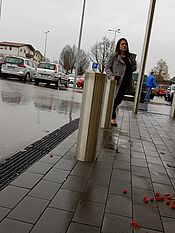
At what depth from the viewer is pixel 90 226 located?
238cm

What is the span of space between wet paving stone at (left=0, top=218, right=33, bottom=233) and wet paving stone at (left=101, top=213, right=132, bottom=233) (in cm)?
62

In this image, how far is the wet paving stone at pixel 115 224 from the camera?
236cm

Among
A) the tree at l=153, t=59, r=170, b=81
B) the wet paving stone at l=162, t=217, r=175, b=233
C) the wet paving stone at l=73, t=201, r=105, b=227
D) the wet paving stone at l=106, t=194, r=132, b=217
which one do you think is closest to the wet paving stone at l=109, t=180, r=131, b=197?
the wet paving stone at l=106, t=194, r=132, b=217

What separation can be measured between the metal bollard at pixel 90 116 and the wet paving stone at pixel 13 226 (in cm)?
186

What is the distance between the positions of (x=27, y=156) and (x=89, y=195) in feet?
4.53

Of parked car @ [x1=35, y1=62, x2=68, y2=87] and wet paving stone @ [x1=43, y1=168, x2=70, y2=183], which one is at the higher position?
parked car @ [x1=35, y1=62, x2=68, y2=87]

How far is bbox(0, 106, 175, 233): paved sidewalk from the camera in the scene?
2.39 m

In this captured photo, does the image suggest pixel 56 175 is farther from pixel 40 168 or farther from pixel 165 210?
pixel 165 210

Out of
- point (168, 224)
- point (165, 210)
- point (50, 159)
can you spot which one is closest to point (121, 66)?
point (50, 159)

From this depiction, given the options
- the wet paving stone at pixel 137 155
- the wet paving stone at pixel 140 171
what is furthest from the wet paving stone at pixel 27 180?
the wet paving stone at pixel 137 155

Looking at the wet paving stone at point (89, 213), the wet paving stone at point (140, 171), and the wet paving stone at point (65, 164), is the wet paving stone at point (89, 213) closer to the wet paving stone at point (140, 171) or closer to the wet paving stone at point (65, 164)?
the wet paving stone at point (65, 164)

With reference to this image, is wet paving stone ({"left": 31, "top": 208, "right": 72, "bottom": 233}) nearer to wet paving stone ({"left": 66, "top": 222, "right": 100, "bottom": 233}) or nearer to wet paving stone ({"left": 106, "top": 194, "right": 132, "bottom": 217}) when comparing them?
wet paving stone ({"left": 66, "top": 222, "right": 100, "bottom": 233})

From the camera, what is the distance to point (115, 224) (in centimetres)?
245

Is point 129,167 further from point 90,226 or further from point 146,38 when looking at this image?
point 146,38
